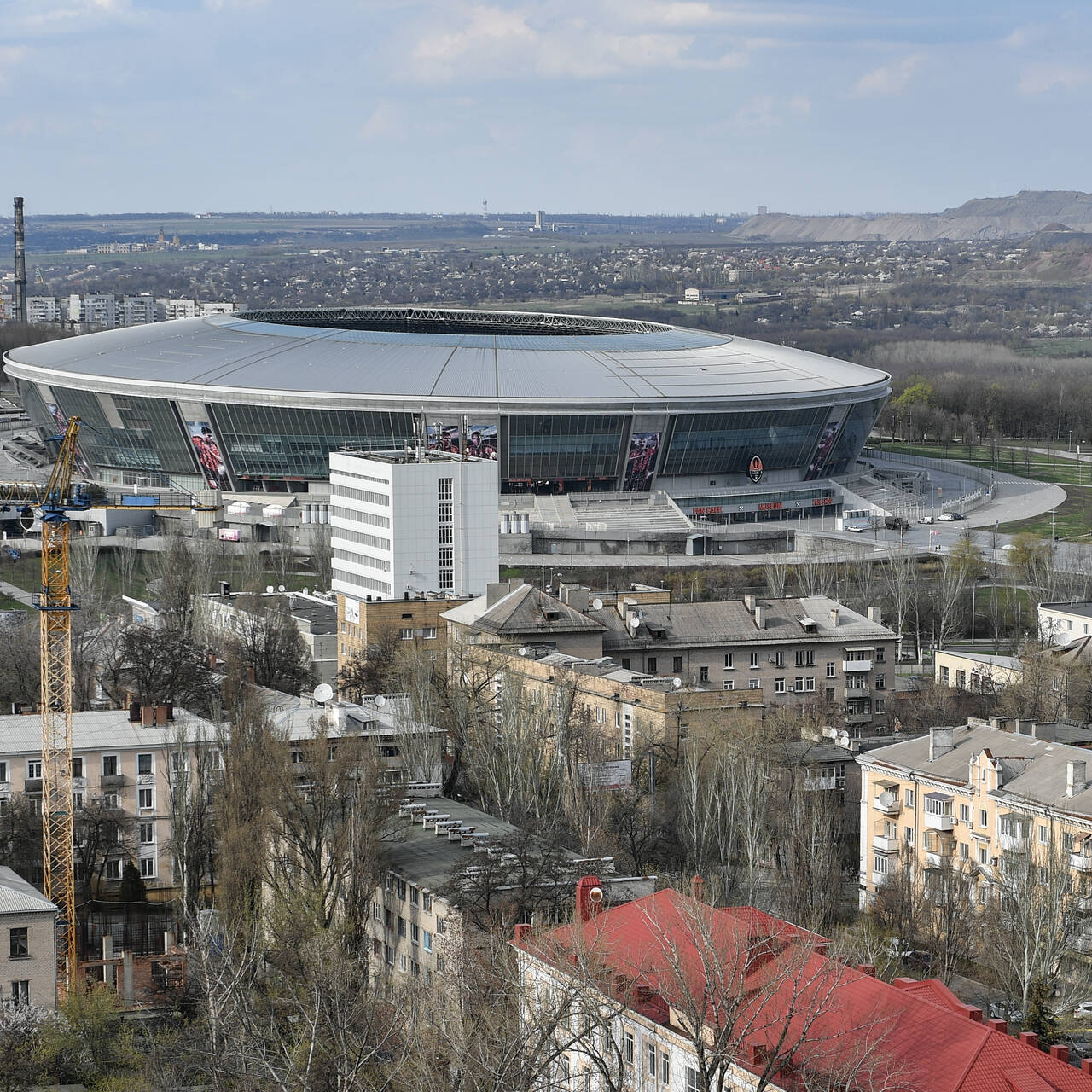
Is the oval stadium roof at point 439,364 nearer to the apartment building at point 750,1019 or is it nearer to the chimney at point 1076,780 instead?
the chimney at point 1076,780

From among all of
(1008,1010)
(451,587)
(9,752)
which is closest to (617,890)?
(1008,1010)

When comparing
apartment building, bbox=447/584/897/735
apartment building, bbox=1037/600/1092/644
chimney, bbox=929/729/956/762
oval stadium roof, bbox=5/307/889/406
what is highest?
oval stadium roof, bbox=5/307/889/406

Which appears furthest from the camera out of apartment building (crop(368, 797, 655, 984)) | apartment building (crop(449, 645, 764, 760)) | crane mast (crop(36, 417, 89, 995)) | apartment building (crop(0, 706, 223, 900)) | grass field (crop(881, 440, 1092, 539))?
grass field (crop(881, 440, 1092, 539))

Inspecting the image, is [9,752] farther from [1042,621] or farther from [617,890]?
[1042,621]

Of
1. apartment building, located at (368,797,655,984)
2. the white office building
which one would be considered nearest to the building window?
apartment building, located at (368,797,655,984)

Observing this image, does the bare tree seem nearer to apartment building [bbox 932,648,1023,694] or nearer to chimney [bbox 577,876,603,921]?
chimney [bbox 577,876,603,921]

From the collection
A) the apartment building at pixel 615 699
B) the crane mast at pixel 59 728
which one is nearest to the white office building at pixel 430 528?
the apartment building at pixel 615 699
